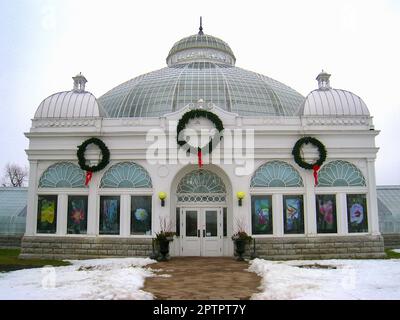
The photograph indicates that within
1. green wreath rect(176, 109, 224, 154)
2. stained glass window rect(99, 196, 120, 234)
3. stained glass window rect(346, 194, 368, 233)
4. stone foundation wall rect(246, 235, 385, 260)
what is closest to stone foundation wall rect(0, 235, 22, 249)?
stained glass window rect(99, 196, 120, 234)

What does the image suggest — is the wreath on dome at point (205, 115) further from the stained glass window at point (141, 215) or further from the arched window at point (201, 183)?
the stained glass window at point (141, 215)

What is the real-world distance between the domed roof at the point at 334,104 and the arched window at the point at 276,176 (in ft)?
10.7

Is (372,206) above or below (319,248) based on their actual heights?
above

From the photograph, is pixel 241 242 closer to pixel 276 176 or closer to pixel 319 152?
pixel 276 176

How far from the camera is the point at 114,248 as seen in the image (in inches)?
795

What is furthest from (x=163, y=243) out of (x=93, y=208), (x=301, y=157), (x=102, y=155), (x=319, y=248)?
(x=301, y=157)

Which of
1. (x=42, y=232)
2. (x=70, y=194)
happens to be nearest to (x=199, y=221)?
(x=70, y=194)

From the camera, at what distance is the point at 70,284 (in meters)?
11.8

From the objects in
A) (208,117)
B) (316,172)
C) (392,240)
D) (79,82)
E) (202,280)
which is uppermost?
(79,82)

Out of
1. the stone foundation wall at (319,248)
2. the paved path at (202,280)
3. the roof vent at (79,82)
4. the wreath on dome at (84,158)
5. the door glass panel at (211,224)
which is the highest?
the roof vent at (79,82)

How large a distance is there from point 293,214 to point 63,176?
1186 centimetres

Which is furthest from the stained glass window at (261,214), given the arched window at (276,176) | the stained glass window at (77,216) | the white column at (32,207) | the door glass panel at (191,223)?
the white column at (32,207)

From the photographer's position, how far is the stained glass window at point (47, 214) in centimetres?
2094
